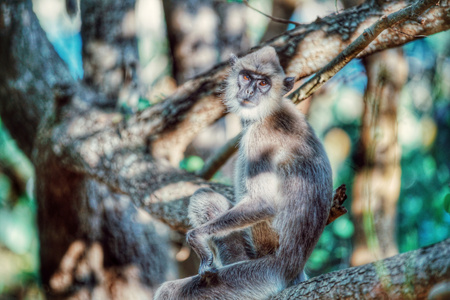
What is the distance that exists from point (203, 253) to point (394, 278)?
1588 millimetres

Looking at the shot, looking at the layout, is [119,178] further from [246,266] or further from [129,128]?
[246,266]

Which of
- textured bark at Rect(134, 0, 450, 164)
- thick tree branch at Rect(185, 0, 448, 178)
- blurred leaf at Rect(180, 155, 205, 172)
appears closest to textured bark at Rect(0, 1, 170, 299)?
textured bark at Rect(134, 0, 450, 164)

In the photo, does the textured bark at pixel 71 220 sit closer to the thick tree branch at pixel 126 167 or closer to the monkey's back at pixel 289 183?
the thick tree branch at pixel 126 167

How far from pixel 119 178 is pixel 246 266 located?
7.97 ft

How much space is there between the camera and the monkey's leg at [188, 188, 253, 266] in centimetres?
398

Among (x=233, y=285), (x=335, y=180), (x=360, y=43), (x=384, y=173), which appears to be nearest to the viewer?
(x=233, y=285)

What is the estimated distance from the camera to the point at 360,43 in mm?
3859

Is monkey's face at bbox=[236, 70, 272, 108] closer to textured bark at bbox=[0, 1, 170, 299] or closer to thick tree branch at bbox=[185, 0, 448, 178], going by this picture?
thick tree branch at bbox=[185, 0, 448, 178]

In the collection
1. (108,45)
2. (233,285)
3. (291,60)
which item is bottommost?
(233,285)

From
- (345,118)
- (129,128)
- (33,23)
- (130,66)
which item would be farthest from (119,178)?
(345,118)

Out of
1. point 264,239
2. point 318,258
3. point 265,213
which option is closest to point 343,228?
point 318,258

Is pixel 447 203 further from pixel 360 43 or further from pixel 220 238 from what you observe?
pixel 220 238

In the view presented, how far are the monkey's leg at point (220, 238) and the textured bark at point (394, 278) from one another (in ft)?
4.18

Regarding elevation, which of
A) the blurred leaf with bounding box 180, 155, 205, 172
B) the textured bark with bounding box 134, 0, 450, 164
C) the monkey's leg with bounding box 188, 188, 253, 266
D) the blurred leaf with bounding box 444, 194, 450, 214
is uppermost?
the textured bark with bounding box 134, 0, 450, 164
